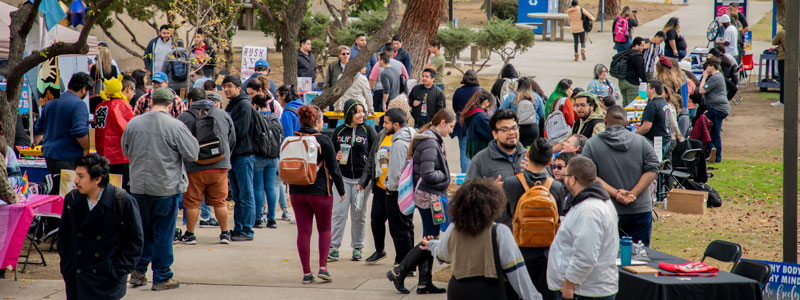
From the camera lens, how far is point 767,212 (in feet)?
37.7

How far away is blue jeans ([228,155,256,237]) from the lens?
32.3ft

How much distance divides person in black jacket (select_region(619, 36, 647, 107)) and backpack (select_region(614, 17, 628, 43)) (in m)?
6.19

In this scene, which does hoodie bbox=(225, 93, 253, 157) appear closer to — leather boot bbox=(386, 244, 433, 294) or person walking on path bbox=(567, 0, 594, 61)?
leather boot bbox=(386, 244, 433, 294)

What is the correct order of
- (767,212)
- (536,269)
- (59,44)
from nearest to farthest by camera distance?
(536,269)
(59,44)
(767,212)

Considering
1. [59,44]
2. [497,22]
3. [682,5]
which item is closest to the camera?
[59,44]

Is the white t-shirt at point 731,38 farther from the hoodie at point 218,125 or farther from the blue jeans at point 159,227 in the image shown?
the blue jeans at point 159,227

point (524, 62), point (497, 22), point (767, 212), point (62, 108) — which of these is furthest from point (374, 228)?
point (524, 62)

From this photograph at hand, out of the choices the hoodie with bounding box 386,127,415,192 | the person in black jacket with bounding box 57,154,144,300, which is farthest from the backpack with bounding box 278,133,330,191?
the person in black jacket with bounding box 57,154,144,300

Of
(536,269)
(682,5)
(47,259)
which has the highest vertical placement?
(682,5)

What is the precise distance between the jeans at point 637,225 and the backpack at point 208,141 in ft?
13.7

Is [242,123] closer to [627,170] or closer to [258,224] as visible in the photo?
[258,224]

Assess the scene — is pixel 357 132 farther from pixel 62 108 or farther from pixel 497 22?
pixel 497 22

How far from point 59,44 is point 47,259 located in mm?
2555

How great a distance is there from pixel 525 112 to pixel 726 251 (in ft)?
14.0
